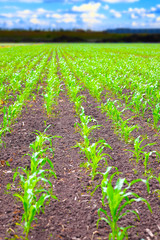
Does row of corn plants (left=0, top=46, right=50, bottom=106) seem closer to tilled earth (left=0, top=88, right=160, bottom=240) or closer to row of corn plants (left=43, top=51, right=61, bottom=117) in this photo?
row of corn plants (left=43, top=51, right=61, bottom=117)

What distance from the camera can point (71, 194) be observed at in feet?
11.0

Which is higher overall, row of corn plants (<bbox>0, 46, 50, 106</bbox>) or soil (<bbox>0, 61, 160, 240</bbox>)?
row of corn plants (<bbox>0, 46, 50, 106</bbox>)

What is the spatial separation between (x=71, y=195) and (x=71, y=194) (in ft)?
0.09

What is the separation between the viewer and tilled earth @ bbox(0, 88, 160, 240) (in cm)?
272

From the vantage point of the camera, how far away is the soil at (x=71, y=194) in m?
2.72

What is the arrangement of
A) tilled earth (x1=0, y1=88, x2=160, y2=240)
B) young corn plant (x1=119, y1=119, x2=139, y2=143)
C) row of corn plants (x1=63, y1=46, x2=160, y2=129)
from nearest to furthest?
tilled earth (x1=0, y1=88, x2=160, y2=240) → young corn plant (x1=119, y1=119, x2=139, y2=143) → row of corn plants (x1=63, y1=46, x2=160, y2=129)

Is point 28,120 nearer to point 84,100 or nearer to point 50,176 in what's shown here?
point 84,100

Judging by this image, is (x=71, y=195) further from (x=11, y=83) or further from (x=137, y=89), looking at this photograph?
(x=11, y=83)

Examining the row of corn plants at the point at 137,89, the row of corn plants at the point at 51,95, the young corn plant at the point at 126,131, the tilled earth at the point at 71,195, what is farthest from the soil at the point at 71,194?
the row of corn plants at the point at 137,89

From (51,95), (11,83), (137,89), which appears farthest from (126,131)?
(11,83)

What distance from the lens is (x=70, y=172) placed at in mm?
3924

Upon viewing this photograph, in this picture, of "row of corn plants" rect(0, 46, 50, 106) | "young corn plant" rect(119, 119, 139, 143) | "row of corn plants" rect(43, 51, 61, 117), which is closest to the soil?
"young corn plant" rect(119, 119, 139, 143)

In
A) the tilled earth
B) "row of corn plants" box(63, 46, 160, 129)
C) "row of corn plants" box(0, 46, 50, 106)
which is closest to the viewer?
the tilled earth

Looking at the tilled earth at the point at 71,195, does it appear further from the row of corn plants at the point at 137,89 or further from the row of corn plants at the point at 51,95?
the row of corn plants at the point at 137,89
